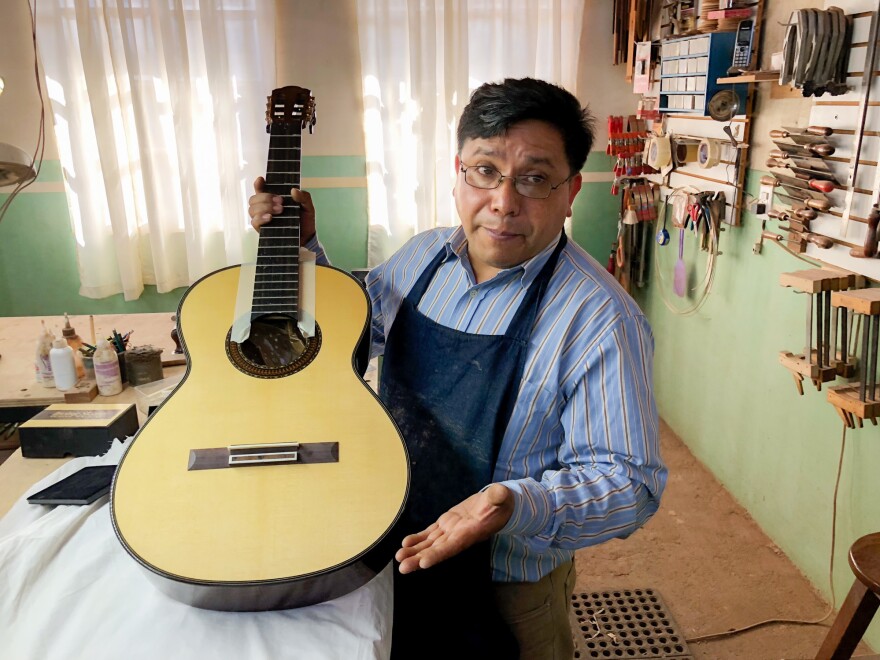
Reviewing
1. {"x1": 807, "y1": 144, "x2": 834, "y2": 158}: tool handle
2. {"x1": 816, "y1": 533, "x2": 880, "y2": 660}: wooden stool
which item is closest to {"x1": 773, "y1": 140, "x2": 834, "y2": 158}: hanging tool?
{"x1": 807, "y1": 144, "x2": 834, "y2": 158}: tool handle

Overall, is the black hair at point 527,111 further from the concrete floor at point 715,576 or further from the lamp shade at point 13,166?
the concrete floor at point 715,576

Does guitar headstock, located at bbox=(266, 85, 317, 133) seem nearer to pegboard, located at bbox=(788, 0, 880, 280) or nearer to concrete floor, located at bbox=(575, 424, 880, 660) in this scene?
pegboard, located at bbox=(788, 0, 880, 280)

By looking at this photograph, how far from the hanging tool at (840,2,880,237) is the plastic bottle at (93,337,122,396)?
2278 millimetres

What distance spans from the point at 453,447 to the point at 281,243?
64 centimetres

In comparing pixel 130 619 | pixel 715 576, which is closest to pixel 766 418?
pixel 715 576

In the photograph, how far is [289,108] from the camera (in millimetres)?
1697

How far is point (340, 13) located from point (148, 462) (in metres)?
3.14

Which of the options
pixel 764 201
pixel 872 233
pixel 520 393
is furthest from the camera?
pixel 764 201

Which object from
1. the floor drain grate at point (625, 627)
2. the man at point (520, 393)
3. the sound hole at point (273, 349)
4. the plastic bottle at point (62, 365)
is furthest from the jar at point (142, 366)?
the floor drain grate at point (625, 627)

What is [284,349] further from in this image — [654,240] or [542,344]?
[654,240]

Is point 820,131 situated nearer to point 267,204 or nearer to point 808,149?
point 808,149

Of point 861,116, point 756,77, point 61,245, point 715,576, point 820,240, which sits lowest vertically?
point 715,576

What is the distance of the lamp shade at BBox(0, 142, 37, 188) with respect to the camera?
132 centimetres

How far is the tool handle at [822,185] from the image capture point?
6.61 ft
